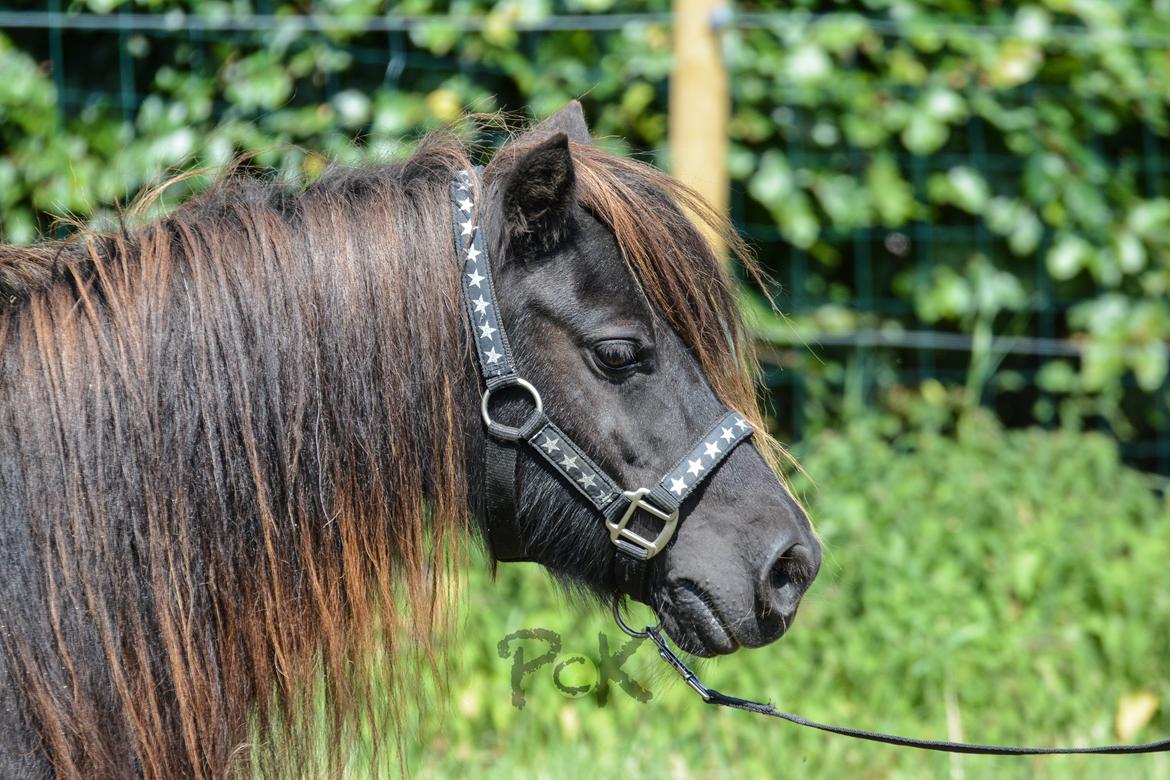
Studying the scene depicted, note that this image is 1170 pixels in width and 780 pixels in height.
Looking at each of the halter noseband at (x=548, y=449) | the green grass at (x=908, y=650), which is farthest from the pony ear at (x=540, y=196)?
the green grass at (x=908, y=650)

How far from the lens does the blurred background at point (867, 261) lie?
3.93 m

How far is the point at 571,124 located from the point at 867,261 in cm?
306

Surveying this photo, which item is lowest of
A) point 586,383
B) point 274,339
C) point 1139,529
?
point 1139,529

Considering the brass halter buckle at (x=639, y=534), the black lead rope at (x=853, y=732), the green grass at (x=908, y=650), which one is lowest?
the green grass at (x=908, y=650)

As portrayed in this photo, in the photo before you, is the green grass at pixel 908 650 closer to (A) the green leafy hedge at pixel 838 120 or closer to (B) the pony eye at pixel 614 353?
(A) the green leafy hedge at pixel 838 120

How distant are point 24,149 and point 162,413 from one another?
3.18 meters

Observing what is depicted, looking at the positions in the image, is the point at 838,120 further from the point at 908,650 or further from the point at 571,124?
the point at 571,124

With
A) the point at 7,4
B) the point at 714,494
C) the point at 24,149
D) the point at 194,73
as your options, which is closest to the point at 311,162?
the point at 194,73

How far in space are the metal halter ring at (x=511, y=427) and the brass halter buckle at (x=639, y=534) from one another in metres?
0.22

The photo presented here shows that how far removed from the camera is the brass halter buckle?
7.00 ft

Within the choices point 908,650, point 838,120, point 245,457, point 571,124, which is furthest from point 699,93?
point 245,457

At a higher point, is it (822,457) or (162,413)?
(162,413)

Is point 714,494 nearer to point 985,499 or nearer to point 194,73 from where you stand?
point 985,499

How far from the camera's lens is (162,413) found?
6.44 feet
